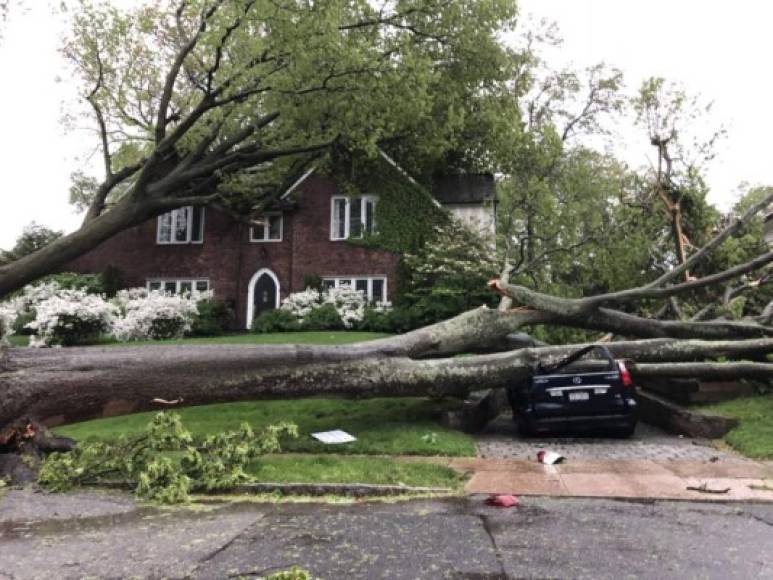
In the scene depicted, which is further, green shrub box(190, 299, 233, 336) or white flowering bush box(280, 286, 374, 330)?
green shrub box(190, 299, 233, 336)

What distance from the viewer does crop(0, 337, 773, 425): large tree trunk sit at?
7.61 m

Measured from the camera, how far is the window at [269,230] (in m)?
26.6

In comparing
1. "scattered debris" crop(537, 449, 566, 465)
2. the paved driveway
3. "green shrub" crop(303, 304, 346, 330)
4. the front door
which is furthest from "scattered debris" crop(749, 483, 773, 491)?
the front door

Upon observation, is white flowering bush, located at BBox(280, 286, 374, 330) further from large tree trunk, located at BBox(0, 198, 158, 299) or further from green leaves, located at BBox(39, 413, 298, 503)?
green leaves, located at BBox(39, 413, 298, 503)

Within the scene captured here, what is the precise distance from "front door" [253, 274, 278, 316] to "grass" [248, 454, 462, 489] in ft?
59.9

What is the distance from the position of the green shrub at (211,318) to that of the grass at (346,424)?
39.0 feet

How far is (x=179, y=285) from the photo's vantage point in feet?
88.8

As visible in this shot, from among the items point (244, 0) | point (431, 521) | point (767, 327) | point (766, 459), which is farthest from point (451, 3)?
point (431, 521)

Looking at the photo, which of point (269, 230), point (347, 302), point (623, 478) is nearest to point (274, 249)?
point (269, 230)

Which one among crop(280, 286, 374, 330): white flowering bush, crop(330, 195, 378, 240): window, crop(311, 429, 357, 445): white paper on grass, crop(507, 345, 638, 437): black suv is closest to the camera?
crop(311, 429, 357, 445): white paper on grass

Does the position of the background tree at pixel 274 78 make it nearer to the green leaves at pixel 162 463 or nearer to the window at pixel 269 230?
the window at pixel 269 230

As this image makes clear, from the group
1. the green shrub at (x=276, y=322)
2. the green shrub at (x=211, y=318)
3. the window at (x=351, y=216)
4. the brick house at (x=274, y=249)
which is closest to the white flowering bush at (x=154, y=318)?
the green shrub at (x=211, y=318)

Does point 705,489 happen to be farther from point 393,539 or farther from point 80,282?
point 80,282

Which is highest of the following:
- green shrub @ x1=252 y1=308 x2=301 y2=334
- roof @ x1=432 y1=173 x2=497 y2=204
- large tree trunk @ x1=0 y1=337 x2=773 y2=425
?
roof @ x1=432 y1=173 x2=497 y2=204
